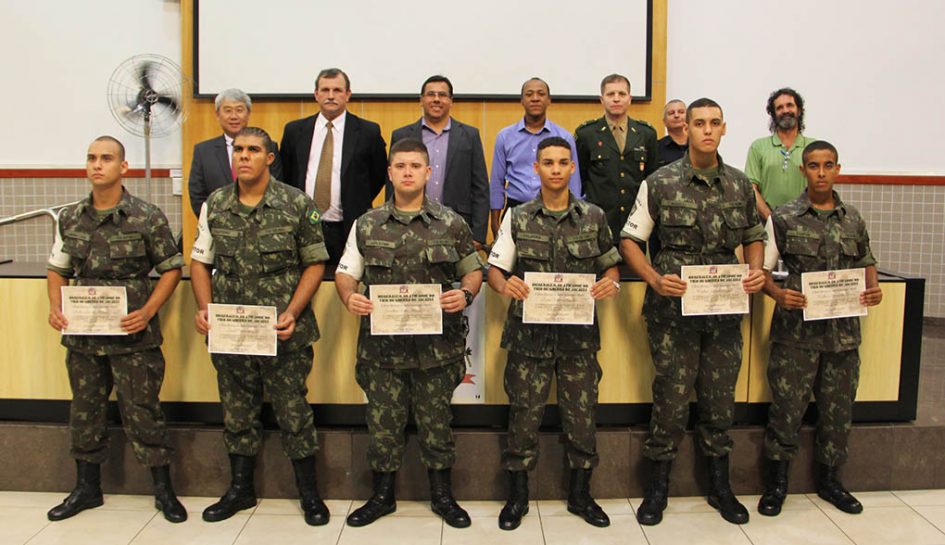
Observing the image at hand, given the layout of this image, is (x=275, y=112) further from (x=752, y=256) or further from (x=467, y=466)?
(x=752, y=256)

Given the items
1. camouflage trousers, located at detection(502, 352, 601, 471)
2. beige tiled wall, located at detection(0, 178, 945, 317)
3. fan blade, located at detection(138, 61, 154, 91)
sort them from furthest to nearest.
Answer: beige tiled wall, located at detection(0, 178, 945, 317) < fan blade, located at detection(138, 61, 154, 91) < camouflage trousers, located at detection(502, 352, 601, 471)

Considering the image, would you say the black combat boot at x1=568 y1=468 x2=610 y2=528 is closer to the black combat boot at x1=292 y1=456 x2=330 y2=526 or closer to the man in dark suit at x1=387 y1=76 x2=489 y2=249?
the black combat boot at x1=292 y1=456 x2=330 y2=526

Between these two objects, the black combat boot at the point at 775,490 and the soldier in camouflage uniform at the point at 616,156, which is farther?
the soldier in camouflage uniform at the point at 616,156

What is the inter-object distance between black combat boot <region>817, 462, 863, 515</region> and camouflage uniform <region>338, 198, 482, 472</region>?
1.66 meters

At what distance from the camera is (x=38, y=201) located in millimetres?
5879

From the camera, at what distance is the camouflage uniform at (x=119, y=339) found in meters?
3.09

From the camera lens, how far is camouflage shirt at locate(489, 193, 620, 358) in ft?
10.0

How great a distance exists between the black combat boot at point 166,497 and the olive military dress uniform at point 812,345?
250 cm

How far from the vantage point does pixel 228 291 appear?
3033 mm

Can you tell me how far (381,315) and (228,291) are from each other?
25.0 inches

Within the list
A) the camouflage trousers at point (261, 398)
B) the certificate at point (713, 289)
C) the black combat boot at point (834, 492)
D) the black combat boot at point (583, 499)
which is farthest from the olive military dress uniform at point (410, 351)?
the black combat boot at point (834, 492)

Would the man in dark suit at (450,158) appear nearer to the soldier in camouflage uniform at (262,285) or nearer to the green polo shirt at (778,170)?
the soldier in camouflage uniform at (262,285)

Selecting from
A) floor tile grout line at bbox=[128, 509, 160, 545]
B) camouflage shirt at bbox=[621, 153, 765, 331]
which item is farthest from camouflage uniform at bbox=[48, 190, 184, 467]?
camouflage shirt at bbox=[621, 153, 765, 331]

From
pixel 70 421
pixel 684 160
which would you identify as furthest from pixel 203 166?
pixel 684 160
